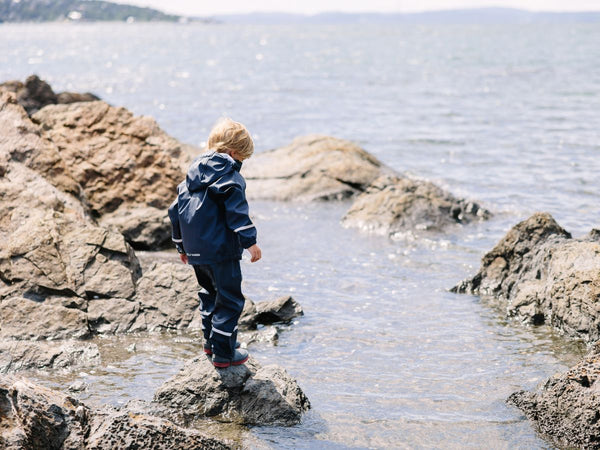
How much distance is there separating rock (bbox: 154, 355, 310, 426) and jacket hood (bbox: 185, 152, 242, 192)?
54.7 inches

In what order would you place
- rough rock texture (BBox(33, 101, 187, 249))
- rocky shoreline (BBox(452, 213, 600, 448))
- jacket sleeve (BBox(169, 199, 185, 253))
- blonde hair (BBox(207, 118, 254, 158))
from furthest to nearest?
rough rock texture (BBox(33, 101, 187, 249))
jacket sleeve (BBox(169, 199, 185, 253))
blonde hair (BBox(207, 118, 254, 158))
rocky shoreline (BBox(452, 213, 600, 448))

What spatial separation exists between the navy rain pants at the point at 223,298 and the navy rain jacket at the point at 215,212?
10 centimetres

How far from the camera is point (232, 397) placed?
17.8 feet

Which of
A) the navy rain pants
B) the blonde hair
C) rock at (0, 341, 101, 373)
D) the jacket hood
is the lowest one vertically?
rock at (0, 341, 101, 373)

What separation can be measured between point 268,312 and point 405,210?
4.88m

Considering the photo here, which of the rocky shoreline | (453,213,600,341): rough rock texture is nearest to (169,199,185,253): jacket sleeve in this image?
the rocky shoreline

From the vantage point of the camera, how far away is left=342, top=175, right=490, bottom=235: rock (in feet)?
38.8

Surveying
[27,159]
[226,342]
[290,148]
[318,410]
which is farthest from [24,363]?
[290,148]

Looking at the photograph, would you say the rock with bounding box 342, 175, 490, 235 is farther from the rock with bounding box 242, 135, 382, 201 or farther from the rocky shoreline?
the rocky shoreline

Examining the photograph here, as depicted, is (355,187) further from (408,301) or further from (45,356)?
(45,356)

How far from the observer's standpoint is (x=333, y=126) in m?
26.4

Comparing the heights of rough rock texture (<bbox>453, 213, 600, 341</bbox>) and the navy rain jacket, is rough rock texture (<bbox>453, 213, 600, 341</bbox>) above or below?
below

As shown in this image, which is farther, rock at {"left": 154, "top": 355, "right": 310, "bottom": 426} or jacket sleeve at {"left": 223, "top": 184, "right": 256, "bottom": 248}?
rock at {"left": 154, "top": 355, "right": 310, "bottom": 426}

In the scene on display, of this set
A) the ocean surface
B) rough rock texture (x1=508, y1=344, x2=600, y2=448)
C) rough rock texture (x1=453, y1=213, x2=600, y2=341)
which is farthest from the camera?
rough rock texture (x1=453, y1=213, x2=600, y2=341)
